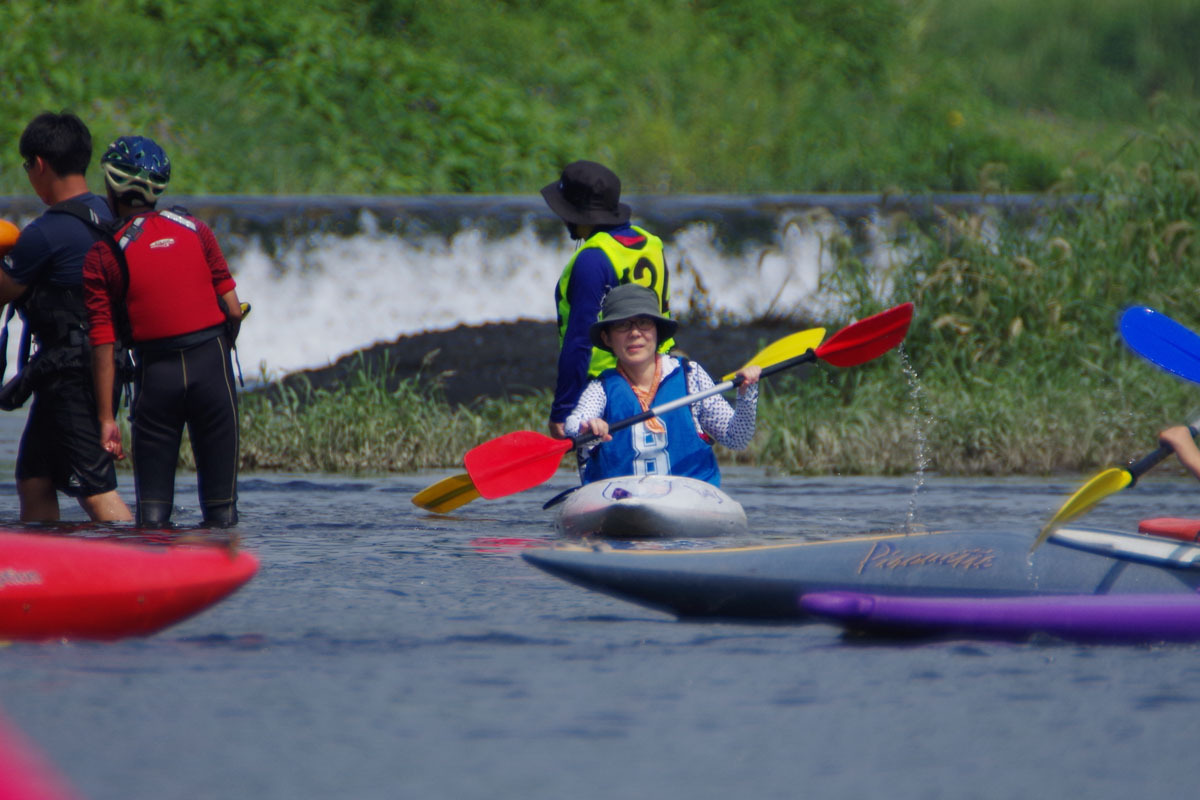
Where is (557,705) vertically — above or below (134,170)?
below

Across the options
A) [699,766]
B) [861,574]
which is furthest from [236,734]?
[861,574]

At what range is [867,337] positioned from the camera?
300 inches

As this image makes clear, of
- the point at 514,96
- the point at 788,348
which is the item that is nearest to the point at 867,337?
the point at 788,348

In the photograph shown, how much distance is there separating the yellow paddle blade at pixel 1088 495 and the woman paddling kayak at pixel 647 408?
1.96 metres

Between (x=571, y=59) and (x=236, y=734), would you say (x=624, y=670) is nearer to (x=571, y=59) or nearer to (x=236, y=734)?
(x=236, y=734)

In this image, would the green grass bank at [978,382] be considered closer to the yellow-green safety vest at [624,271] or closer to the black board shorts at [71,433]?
the yellow-green safety vest at [624,271]

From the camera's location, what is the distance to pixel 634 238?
705 centimetres

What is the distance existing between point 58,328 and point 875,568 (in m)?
3.10

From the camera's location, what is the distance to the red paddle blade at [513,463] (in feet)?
23.5

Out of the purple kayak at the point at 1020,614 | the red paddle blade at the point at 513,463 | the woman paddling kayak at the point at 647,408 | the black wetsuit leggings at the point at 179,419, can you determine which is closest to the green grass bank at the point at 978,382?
the red paddle blade at the point at 513,463

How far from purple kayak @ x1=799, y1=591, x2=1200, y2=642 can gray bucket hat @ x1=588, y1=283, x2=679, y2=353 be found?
2.10 meters

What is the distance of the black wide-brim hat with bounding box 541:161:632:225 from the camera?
688 cm

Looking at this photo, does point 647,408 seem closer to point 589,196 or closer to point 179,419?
point 589,196

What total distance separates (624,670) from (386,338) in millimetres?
7835
